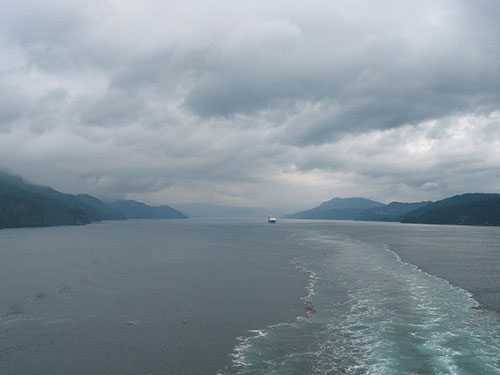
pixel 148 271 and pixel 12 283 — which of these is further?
pixel 148 271

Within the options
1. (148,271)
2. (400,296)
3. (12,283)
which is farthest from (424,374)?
(12,283)

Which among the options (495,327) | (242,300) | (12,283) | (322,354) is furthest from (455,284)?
(12,283)

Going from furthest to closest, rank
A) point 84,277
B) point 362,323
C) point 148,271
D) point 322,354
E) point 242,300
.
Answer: point 148,271
point 84,277
point 242,300
point 362,323
point 322,354

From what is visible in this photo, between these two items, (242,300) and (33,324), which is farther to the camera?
(242,300)

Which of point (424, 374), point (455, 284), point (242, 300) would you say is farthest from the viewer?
point (455, 284)

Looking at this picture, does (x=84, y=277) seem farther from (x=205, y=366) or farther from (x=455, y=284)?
(x=455, y=284)

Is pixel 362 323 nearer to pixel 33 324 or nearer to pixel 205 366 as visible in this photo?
pixel 205 366

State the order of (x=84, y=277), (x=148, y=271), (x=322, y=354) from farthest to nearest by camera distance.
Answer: (x=148, y=271)
(x=84, y=277)
(x=322, y=354)

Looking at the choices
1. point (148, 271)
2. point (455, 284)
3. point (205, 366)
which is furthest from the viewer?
point (148, 271)
